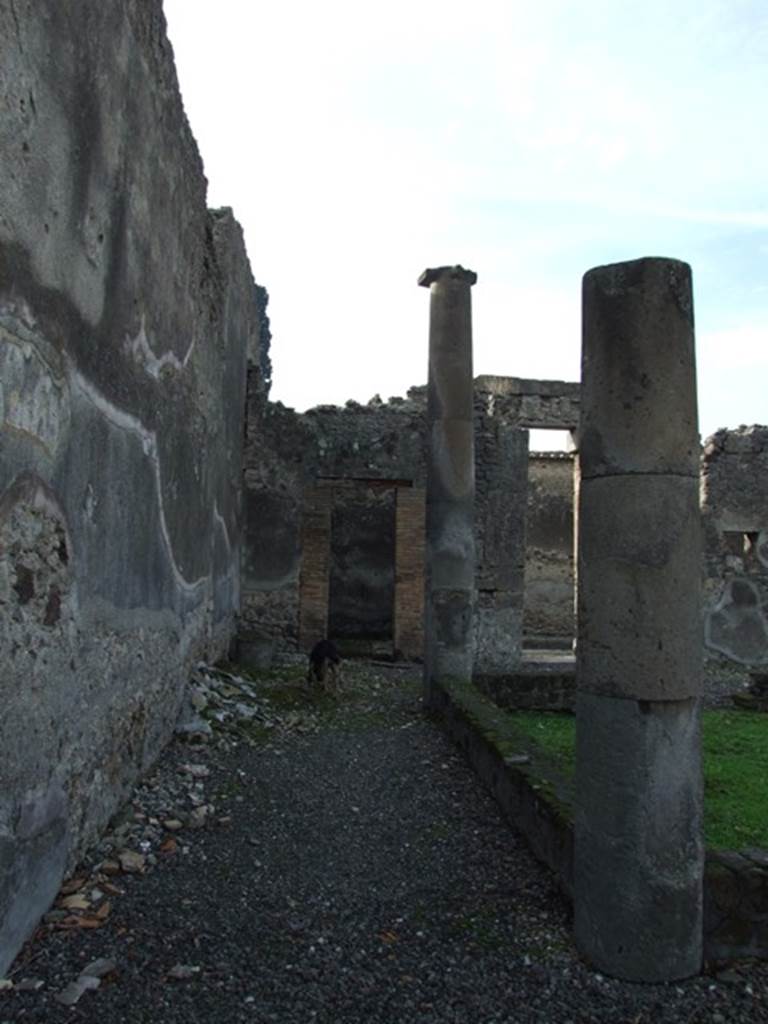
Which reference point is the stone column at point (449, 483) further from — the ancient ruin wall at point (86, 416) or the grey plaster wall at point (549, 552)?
the grey plaster wall at point (549, 552)

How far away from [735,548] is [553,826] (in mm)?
9375

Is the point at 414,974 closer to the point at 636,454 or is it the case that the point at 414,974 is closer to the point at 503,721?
the point at 636,454

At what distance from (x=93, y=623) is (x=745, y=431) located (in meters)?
Result: 10.4

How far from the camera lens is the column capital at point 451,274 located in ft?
26.3

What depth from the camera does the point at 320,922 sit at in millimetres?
3012

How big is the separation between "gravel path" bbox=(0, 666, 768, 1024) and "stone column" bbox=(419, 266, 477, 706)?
2.69 metres

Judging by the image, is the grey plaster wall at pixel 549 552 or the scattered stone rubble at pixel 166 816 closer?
the scattered stone rubble at pixel 166 816

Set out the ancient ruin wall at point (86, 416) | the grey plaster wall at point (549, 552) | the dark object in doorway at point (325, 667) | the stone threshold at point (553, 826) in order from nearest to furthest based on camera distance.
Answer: the ancient ruin wall at point (86, 416) → the stone threshold at point (553, 826) → the dark object in doorway at point (325, 667) → the grey plaster wall at point (549, 552)

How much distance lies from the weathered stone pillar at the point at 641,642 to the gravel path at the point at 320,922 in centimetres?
21

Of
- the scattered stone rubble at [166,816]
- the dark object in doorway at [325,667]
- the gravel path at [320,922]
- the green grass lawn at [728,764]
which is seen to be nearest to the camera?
the gravel path at [320,922]

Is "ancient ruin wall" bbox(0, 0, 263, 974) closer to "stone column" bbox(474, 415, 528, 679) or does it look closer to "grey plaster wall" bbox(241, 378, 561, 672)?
"grey plaster wall" bbox(241, 378, 561, 672)

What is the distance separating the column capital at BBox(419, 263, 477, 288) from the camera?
803 centimetres

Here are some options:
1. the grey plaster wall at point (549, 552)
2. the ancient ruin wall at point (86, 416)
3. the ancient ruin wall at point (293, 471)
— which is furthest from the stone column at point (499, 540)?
the grey plaster wall at point (549, 552)

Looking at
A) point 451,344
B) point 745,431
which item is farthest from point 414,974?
point 745,431
